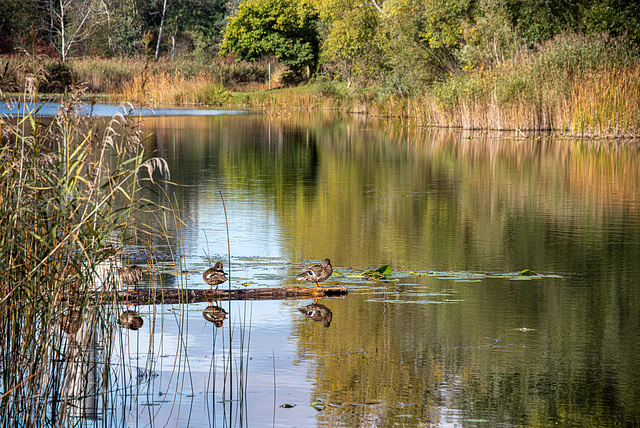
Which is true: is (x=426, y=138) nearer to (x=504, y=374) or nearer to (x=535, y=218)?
(x=535, y=218)

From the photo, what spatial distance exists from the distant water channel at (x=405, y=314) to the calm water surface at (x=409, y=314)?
0.02 m

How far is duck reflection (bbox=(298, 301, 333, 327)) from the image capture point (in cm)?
590

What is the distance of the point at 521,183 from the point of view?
13.9 m

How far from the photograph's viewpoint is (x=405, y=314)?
598 cm

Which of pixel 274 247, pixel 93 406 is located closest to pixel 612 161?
pixel 274 247

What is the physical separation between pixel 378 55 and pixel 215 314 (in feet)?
134

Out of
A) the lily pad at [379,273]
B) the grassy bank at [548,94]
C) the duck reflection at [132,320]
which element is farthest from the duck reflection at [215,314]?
the grassy bank at [548,94]

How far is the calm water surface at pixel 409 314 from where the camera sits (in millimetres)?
4355

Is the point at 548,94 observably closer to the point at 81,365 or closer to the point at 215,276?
the point at 215,276

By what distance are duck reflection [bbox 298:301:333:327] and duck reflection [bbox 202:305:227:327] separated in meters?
0.58

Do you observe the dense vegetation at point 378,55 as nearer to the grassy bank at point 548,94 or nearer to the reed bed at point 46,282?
the grassy bank at point 548,94

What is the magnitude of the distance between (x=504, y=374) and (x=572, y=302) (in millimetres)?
1821

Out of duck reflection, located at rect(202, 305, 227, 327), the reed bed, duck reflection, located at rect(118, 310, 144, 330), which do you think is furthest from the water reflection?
duck reflection, located at rect(202, 305, 227, 327)

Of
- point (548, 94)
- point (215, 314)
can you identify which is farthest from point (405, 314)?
point (548, 94)
